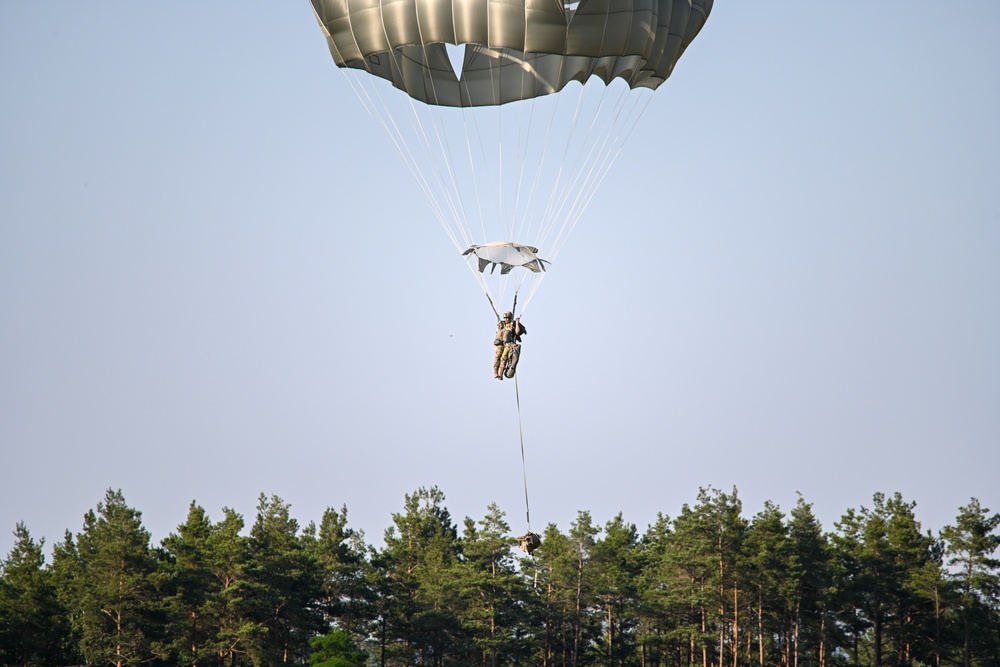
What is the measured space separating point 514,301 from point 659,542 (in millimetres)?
33631

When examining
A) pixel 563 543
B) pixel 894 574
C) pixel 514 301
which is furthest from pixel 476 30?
pixel 894 574

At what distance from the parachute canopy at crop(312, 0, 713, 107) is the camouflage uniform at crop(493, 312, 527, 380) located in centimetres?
561

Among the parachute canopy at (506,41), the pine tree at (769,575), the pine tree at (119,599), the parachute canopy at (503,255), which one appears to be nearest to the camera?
the parachute canopy at (506,41)

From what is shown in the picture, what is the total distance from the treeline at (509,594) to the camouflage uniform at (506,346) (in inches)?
938

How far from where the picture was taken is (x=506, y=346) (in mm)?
30219

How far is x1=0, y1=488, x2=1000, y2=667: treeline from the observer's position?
52469 mm

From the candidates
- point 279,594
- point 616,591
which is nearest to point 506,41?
point 279,594

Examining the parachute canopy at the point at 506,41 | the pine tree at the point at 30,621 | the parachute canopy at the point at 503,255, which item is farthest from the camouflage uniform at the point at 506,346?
the pine tree at the point at 30,621

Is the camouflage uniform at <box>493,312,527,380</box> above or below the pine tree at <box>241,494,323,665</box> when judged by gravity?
above

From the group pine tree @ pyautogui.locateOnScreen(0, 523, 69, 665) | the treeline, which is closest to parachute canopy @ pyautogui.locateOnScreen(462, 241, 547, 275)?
the treeline

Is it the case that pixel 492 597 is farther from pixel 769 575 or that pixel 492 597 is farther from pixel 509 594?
pixel 769 575

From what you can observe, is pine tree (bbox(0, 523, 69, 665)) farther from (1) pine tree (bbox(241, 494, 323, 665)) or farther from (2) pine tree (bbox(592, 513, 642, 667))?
(2) pine tree (bbox(592, 513, 642, 667))

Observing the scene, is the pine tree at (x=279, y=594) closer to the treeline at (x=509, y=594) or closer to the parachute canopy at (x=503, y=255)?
the treeline at (x=509, y=594)

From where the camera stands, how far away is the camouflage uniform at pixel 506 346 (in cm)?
3019
